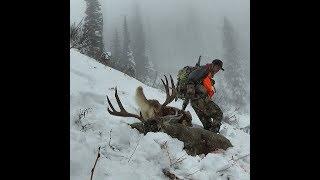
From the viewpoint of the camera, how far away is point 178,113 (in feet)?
24.2

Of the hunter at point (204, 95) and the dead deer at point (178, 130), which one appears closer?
the dead deer at point (178, 130)

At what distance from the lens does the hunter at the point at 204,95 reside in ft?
26.4

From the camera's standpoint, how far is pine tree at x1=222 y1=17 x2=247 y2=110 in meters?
57.2

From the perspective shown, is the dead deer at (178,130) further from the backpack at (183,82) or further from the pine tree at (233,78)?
the pine tree at (233,78)

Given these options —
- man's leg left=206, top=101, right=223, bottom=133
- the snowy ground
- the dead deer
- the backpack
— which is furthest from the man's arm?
the snowy ground

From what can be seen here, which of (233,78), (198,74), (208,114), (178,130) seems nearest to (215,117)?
(208,114)

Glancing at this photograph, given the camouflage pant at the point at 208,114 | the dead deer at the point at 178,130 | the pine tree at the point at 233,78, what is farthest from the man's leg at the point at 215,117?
the pine tree at the point at 233,78

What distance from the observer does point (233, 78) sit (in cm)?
5931

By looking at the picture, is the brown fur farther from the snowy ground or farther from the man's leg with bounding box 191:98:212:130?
the man's leg with bounding box 191:98:212:130

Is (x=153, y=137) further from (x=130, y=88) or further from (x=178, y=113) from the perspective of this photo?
(x=130, y=88)

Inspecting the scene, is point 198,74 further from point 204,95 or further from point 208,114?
point 208,114
